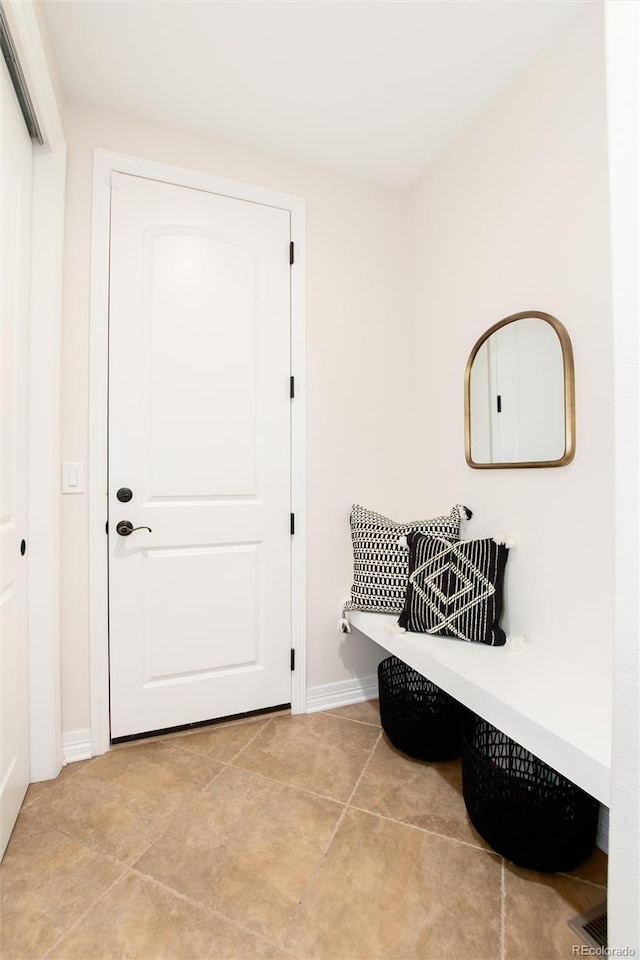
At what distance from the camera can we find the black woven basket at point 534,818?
129 centimetres

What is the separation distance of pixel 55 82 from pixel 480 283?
1.77 m

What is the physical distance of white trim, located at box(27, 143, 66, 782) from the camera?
170cm

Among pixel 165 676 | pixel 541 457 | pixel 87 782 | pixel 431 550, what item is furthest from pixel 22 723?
pixel 541 457

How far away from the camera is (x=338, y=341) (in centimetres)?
231

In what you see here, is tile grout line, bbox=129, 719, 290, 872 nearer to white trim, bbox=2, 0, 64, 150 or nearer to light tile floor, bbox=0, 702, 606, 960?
light tile floor, bbox=0, 702, 606, 960

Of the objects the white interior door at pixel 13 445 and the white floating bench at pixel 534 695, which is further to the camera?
the white interior door at pixel 13 445

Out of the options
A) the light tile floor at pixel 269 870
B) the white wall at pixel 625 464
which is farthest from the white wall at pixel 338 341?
the white wall at pixel 625 464

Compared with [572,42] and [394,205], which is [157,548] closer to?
[394,205]

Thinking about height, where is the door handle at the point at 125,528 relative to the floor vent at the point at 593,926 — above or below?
above

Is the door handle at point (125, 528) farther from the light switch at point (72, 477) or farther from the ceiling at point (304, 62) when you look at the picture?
the ceiling at point (304, 62)

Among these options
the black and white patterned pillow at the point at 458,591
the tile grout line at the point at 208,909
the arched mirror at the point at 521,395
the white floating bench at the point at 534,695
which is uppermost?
the arched mirror at the point at 521,395

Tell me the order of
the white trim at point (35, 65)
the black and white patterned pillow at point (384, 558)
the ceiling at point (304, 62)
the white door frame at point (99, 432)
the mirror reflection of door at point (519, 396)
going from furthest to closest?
1. the black and white patterned pillow at point (384, 558)
2. the white door frame at point (99, 432)
3. the mirror reflection of door at point (519, 396)
4. the ceiling at point (304, 62)
5. the white trim at point (35, 65)

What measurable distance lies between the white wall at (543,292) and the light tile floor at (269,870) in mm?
691

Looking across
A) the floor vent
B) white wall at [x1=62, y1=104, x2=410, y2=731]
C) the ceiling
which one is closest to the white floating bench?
the floor vent
